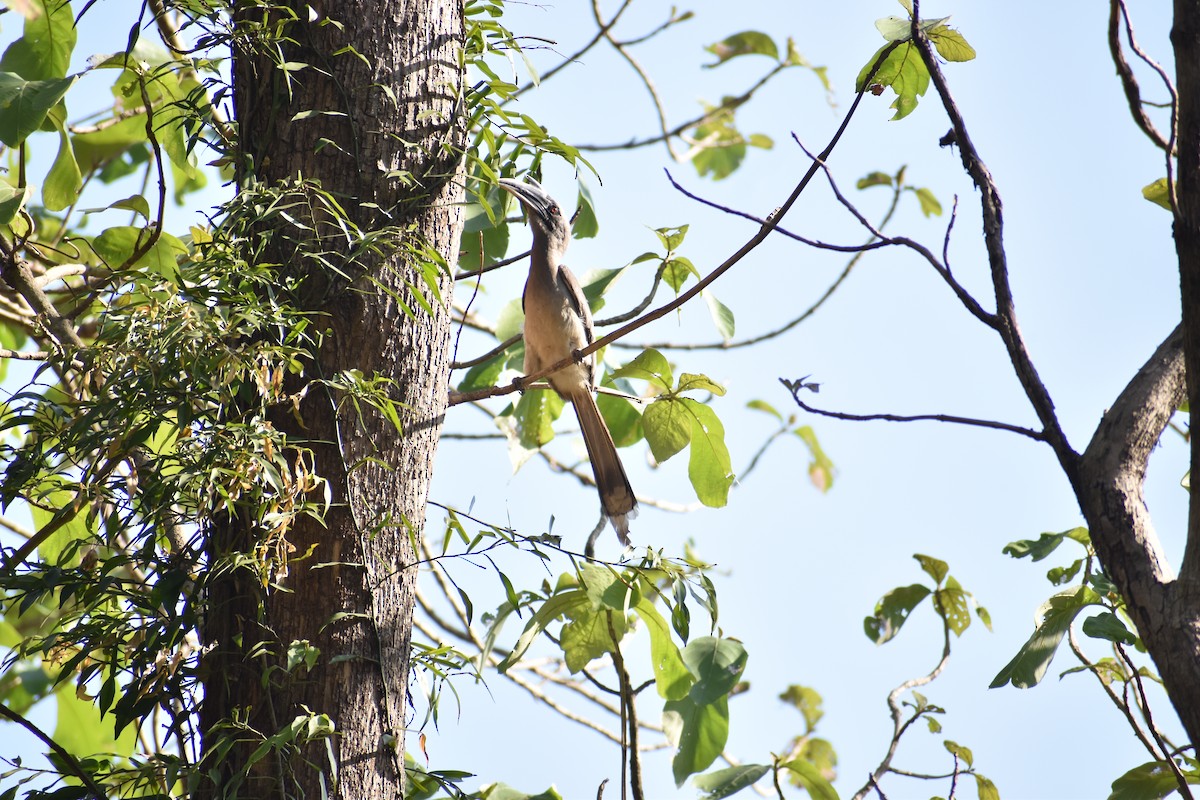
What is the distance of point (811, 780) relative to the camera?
9.10ft

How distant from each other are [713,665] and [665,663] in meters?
0.23

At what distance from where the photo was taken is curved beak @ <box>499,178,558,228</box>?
2668mm

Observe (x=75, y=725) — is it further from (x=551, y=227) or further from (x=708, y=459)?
(x=551, y=227)

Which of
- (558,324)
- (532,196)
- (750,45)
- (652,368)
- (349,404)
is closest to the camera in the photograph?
(349,404)

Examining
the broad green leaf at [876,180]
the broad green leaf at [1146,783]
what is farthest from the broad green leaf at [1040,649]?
the broad green leaf at [876,180]

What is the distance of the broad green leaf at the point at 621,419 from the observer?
3.38 metres

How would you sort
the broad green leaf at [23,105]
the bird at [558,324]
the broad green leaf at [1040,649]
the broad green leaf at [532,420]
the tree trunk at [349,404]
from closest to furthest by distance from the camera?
1. the tree trunk at [349,404]
2. the broad green leaf at [23,105]
3. the broad green leaf at [1040,649]
4. the broad green leaf at [532,420]
5. the bird at [558,324]

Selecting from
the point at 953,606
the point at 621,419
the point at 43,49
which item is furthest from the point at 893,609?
the point at 43,49

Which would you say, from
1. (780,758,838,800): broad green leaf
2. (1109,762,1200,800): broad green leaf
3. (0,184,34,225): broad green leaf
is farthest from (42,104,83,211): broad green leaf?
(1109,762,1200,800): broad green leaf

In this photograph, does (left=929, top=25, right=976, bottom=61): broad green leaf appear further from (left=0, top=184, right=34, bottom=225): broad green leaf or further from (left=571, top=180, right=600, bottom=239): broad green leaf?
(left=0, top=184, right=34, bottom=225): broad green leaf

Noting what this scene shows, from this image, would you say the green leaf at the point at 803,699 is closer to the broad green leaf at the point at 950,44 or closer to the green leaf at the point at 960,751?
the green leaf at the point at 960,751

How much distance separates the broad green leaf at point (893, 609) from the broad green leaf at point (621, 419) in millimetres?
1030

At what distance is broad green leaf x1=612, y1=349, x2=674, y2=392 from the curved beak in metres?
0.55

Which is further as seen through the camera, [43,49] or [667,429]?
[667,429]
